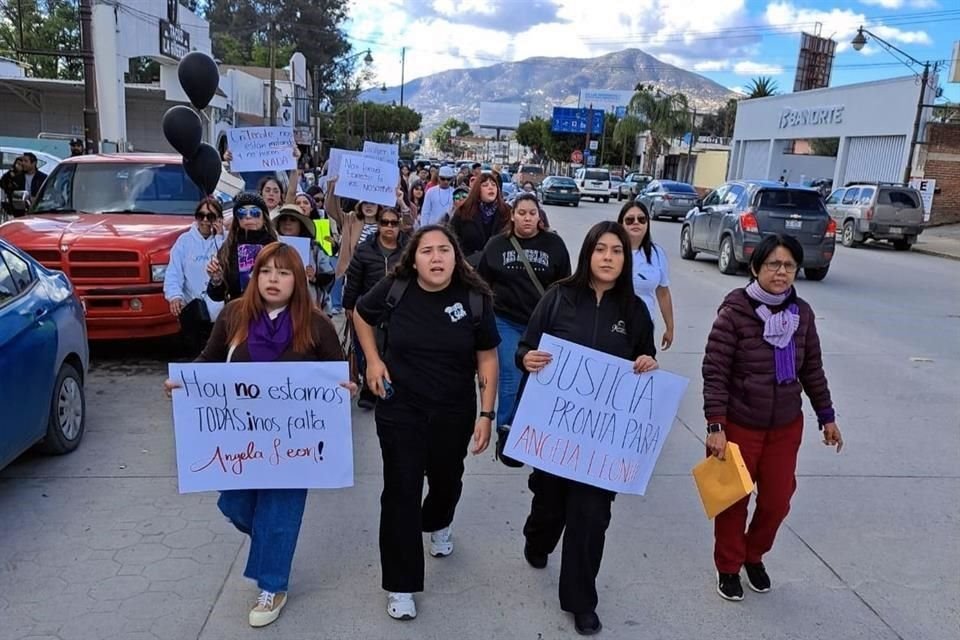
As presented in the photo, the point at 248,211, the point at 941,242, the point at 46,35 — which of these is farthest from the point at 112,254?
the point at 46,35

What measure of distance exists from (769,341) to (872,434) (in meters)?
3.23

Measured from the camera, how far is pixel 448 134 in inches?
5600

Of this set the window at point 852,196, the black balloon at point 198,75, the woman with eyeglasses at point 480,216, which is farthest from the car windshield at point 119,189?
the window at point 852,196

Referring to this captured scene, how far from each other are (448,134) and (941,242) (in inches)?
4886

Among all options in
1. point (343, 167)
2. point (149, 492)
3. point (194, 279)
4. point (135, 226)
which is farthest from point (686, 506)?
point (135, 226)

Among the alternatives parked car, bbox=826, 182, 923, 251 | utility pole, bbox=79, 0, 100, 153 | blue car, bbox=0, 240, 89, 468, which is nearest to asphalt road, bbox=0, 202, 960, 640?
blue car, bbox=0, 240, 89, 468

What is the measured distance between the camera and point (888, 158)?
3023 centimetres

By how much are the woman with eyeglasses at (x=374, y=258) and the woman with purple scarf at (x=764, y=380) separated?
2.31m

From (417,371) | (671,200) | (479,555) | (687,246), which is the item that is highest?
(417,371)

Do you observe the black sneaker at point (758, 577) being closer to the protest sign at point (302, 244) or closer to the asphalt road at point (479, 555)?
the asphalt road at point (479, 555)

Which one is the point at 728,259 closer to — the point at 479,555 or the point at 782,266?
the point at 782,266

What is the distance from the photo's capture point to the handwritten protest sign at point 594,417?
3359 mm

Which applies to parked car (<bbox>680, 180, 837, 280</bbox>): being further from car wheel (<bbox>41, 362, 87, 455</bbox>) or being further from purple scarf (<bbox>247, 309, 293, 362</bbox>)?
purple scarf (<bbox>247, 309, 293, 362</bbox>)

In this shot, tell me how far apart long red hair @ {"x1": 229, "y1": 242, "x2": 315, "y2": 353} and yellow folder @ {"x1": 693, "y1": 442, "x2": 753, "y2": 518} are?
6.00ft
